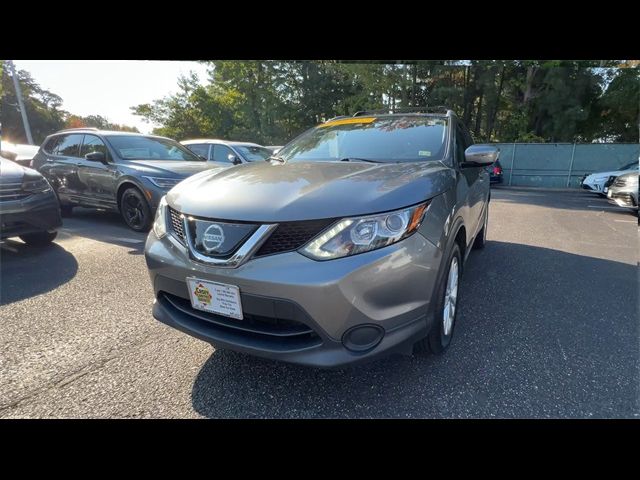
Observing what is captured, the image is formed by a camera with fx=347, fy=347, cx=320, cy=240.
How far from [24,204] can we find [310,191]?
13.4ft

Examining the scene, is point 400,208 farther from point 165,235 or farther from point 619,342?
point 619,342

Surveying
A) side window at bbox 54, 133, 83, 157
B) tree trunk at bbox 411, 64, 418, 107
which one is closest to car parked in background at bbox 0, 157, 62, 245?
side window at bbox 54, 133, 83, 157

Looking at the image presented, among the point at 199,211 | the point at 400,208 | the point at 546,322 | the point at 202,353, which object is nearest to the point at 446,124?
the point at 400,208

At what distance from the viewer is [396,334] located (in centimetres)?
168

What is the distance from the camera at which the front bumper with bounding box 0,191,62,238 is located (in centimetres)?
393

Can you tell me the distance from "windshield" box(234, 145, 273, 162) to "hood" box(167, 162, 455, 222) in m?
5.12

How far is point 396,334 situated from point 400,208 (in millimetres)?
612

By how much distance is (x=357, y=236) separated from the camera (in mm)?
1602

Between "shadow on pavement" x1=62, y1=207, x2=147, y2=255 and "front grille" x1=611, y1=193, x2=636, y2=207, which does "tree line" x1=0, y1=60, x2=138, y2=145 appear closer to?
"shadow on pavement" x1=62, y1=207, x2=147, y2=255

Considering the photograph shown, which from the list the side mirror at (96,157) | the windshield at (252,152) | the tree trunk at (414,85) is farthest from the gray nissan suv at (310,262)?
the tree trunk at (414,85)

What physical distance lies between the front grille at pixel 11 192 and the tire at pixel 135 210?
1.35 meters

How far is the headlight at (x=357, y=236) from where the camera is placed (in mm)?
1571

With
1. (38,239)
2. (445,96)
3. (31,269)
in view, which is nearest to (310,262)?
(31,269)
